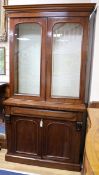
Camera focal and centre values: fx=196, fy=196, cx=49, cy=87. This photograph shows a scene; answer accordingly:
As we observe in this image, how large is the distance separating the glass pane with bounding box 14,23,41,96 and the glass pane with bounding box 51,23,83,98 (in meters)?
0.25

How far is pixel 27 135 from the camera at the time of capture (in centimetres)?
271

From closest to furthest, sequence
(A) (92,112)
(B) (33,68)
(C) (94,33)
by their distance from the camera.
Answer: (A) (92,112)
(C) (94,33)
(B) (33,68)

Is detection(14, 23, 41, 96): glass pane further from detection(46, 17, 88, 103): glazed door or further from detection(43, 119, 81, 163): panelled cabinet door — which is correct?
detection(43, 119, 81, 163): panelled cabinet door

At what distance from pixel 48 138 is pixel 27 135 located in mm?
298

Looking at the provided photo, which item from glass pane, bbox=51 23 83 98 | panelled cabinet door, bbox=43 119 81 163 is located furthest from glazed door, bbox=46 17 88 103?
panelled cabinet door, bbox=43 119 81 163

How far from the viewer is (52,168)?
2699 mm

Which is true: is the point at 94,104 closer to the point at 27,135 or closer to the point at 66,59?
the point at 66,59

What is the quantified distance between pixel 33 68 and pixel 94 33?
0.96 meters

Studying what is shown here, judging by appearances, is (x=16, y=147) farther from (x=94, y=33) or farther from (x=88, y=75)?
(x=94, y=33)

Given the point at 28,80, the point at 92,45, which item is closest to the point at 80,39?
the point at 92,45

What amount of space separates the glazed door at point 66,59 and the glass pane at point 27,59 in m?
0.23

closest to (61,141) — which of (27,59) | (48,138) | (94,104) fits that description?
(48,138)

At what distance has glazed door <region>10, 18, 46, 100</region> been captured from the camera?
259cm

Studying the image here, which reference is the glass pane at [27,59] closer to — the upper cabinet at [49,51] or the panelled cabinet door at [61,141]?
the upper cabinet at [49,51]
